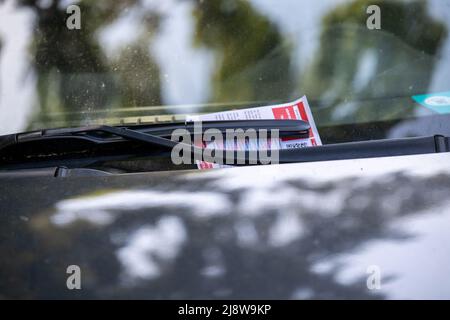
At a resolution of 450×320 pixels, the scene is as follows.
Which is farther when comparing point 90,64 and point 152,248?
point 90,64

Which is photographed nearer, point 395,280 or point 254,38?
point 395,280

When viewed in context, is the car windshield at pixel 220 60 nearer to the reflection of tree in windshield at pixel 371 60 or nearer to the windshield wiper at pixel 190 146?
the reflection of tree in windshield at pixel 371 60

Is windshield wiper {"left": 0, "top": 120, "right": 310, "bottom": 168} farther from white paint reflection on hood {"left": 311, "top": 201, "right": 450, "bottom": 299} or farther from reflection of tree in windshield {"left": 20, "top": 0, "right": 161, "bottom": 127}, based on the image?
white paint reflection on hood {"left": 311, "top": 201, "right": 450, "bottom": 299}

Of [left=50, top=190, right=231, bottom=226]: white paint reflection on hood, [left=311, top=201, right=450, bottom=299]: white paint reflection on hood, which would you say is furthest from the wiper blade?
[left=311, top=201, right=450, bottom=299]: white paint reflection on hood

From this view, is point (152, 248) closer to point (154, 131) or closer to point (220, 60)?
point (154, 131)

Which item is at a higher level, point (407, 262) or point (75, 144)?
point (75, 144)

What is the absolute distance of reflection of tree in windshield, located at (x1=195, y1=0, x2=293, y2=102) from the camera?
1.73 m

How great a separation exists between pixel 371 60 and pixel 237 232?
30.1 inches

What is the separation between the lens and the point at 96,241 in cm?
119

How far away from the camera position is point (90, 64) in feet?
5.76

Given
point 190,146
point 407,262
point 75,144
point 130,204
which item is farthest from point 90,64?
point 407,262

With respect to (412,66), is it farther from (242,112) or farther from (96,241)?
(96,241)

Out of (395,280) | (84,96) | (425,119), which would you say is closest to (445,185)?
(395,280)
